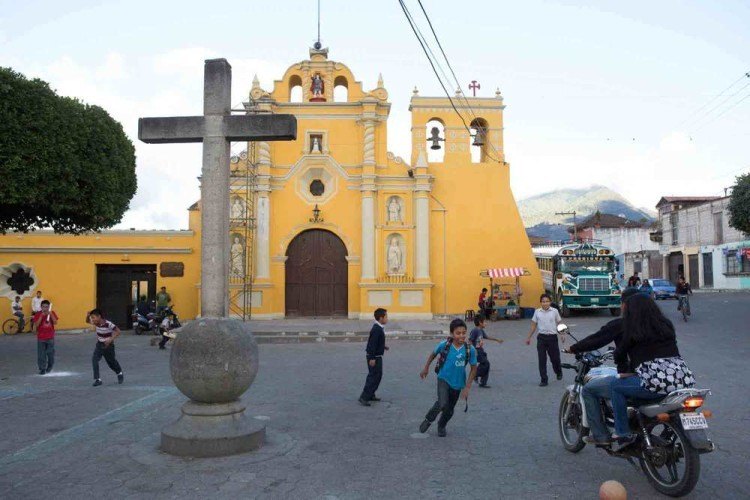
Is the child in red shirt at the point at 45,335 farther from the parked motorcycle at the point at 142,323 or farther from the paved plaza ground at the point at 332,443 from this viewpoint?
the parked motorcycle at the point at 142,323

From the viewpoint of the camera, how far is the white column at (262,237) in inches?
888

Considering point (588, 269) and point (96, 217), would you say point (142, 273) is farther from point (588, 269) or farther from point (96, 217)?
point (588, 269)

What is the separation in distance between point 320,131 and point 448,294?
7995 millimetres

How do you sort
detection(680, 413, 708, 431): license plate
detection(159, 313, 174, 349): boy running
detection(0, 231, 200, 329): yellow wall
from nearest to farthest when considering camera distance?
1. detection(680, 413, 708, 431): license plate
2. detection(159, 313, 174, 349): boy running
3. detection(0, 231, 200, 329): yellow wall

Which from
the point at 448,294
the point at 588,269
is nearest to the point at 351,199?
the point at 448,294

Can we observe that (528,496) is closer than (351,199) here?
Yes

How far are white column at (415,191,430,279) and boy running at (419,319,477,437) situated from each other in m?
16.1

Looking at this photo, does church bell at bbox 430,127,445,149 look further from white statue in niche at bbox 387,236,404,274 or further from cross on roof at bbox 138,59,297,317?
cross on roof at bbox 138,59,297,317

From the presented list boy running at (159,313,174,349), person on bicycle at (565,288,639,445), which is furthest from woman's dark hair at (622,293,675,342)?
boy running at (159,313,174,349)

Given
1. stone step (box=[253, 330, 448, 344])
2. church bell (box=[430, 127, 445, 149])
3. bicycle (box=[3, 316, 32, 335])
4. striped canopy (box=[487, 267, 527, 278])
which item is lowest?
stone step (box=[253, 330, 448, 344])

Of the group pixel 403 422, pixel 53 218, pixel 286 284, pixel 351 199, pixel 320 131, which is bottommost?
pixel 403 422

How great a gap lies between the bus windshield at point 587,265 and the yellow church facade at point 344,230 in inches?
50.0

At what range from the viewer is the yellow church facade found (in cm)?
2205

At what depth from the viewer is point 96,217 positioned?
13609 millimetres
